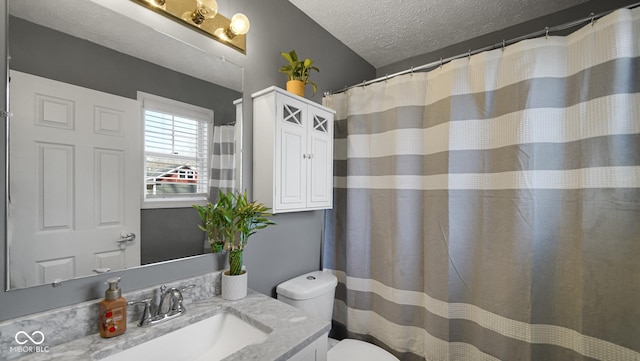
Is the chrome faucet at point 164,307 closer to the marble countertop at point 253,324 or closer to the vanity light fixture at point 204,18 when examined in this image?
A: the marble countertop at point 253,324

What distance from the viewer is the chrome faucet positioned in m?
0.85

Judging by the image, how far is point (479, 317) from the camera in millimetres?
1263

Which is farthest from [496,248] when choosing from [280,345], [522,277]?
[280,345]

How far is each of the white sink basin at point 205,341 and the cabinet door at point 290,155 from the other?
1.75 ft

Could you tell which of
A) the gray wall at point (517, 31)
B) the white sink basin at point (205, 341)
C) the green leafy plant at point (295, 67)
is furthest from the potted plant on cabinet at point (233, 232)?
the gray wall at point (517, 31)

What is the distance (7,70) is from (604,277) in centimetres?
217

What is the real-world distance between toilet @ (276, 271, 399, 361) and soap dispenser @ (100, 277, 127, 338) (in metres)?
0.72

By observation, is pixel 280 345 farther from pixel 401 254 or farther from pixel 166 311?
pixel 401 254

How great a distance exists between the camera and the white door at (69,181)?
0.72 m

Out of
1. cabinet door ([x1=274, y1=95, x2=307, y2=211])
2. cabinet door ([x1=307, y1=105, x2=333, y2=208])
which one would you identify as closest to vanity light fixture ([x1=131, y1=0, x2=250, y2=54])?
cabinet door ([x1=274, y1=95, x2=307, y2=211])

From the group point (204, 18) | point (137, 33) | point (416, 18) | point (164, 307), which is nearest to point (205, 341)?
point (164, 307)

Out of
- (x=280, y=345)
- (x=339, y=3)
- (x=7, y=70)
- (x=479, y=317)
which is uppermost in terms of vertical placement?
(x=339, y=3)

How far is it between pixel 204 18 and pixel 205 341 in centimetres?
133

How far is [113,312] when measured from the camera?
771 mm
